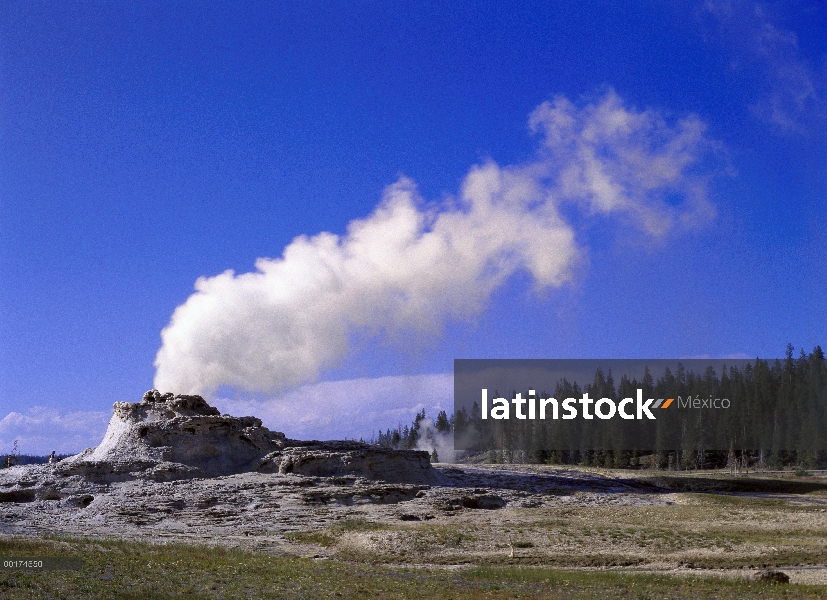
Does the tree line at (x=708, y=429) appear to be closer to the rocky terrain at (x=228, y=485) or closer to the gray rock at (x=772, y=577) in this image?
the rocky terrain at (x=228, y=485)

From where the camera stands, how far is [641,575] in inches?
1230

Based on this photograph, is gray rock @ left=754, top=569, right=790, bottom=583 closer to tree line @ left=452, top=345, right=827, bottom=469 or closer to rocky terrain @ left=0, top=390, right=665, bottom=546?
rocky terrain @ left=0, top=390, right=665, bottom=546

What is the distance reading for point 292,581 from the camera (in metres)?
29.0

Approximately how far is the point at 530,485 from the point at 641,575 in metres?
37.3

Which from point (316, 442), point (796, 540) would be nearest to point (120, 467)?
point (316, 442)

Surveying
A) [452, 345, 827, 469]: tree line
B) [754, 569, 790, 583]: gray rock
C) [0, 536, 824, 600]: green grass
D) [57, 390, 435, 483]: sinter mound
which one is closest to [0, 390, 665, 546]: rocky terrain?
[57, 390, 435, 483]: sinter mound

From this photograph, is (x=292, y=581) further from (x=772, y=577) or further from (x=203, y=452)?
(x=203, y=452)

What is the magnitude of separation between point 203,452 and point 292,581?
125ft

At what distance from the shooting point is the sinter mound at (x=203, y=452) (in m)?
61.2

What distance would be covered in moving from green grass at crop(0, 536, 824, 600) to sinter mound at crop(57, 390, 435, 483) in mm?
26033

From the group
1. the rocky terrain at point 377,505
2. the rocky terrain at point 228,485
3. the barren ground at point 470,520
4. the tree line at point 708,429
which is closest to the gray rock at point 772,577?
the barren ground at point 470,520

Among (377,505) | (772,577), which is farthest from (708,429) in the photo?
(772,577)

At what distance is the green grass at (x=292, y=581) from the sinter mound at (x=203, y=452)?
1025 inches

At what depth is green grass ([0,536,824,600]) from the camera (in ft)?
84.4
